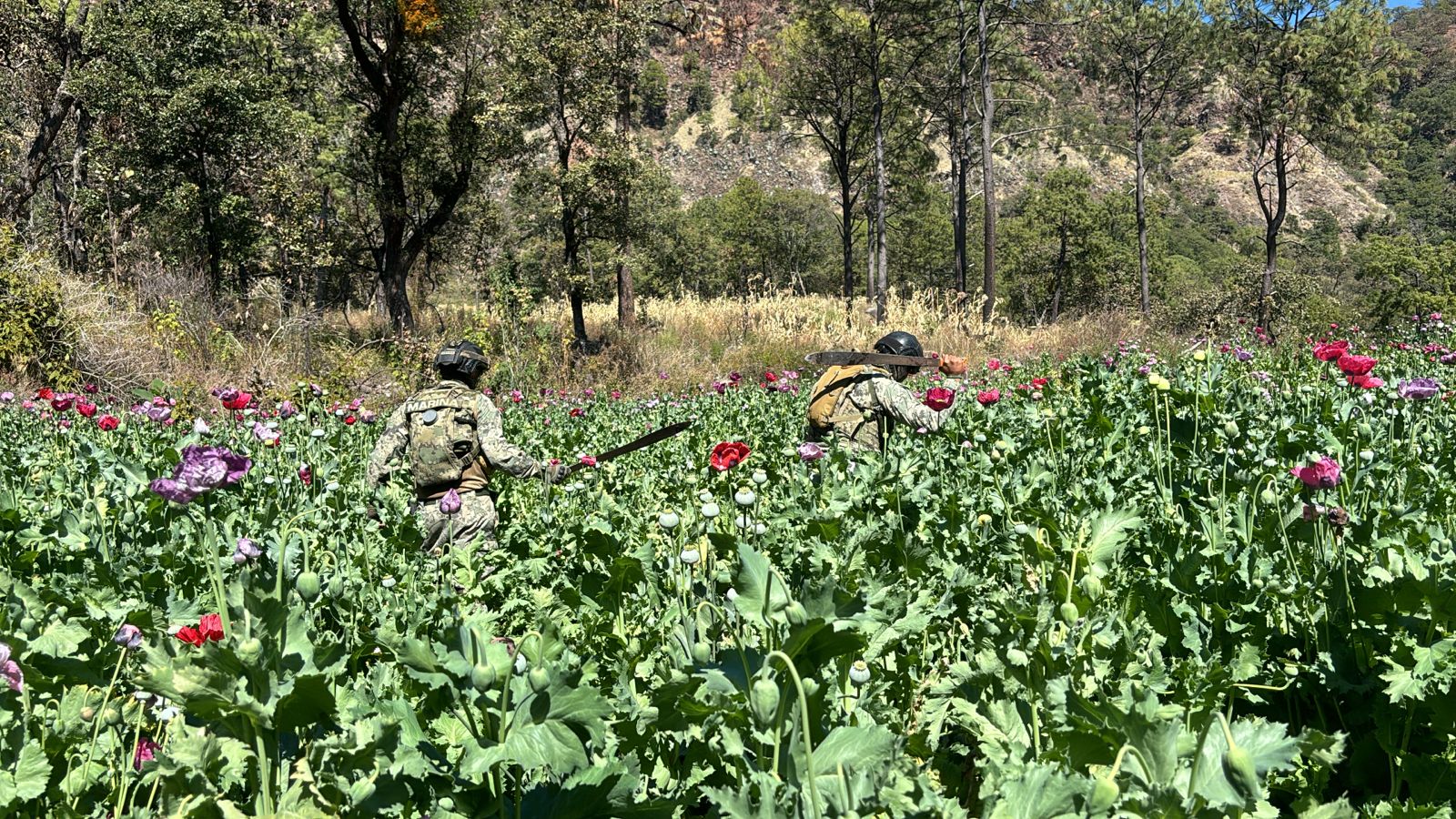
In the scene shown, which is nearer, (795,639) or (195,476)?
(795,639)

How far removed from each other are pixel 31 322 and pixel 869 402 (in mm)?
11061

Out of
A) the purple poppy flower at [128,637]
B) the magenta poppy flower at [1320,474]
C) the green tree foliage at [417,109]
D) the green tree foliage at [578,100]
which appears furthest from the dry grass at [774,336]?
the purple poppy flower at [128,637]

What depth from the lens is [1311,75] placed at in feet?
88.2

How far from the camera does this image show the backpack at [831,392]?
5812mm

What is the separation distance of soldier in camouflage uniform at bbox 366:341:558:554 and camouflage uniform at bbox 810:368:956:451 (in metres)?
1.90

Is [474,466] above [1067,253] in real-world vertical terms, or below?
below

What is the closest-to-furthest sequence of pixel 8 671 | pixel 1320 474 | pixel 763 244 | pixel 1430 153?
1. pixel 8 671
2. pixel 1320 474
3. pixel 763 244
4. pixel 1430 153

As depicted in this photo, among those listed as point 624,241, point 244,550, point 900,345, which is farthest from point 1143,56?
point 244,550

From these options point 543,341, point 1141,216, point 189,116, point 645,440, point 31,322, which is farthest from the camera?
point 1141,216

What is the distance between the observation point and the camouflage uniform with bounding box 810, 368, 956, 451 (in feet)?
17.4

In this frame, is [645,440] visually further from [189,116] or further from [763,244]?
[763,244]

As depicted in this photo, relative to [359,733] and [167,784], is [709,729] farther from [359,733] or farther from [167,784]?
[167,784]

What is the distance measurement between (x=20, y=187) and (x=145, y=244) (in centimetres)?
271

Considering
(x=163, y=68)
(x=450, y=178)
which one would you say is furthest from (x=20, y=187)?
(x=450, y=178)
